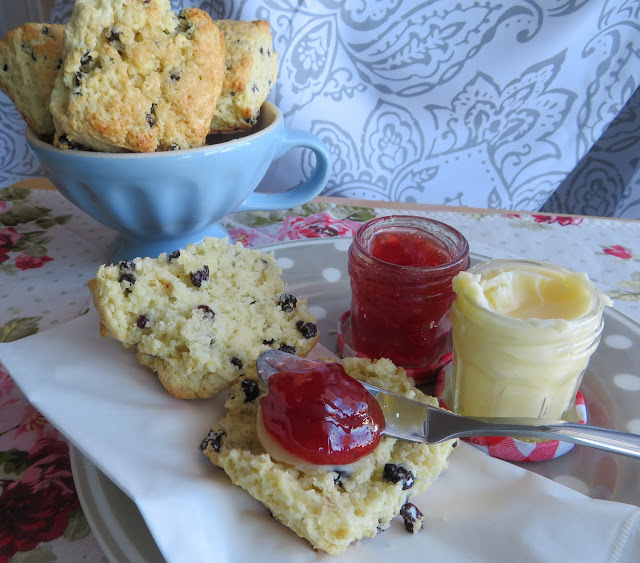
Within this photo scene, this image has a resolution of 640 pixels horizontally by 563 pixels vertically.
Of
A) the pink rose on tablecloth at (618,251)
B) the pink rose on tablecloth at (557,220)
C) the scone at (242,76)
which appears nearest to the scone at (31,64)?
the scone at (242,76)

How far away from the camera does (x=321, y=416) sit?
1.04 meters

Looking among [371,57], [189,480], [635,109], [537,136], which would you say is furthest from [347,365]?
[635,109]

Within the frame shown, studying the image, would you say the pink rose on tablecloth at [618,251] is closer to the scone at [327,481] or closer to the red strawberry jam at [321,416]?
the scone at [327,481]

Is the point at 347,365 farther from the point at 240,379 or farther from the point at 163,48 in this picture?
the point at 163,48

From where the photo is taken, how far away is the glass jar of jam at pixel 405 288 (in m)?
1.38

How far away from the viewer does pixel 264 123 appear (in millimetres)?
1774

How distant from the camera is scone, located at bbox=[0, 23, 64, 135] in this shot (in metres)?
1.52

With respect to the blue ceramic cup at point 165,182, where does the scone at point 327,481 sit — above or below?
below

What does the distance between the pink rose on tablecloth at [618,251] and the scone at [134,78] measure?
1.52 meters

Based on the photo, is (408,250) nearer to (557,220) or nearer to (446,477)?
(446,477)

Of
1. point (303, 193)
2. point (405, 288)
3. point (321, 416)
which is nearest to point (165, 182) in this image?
point (303, 193)

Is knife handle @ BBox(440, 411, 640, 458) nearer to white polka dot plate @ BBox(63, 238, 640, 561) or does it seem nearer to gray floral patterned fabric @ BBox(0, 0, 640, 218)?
white polka dot plate @ BBox(63, 238, 640, 561)

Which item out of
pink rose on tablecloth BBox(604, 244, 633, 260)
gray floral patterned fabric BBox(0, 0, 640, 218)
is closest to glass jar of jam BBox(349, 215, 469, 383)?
pink rose on tablecloth BBox(604, 244, 633, 260)

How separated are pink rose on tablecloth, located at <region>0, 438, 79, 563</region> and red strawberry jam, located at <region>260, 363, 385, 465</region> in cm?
43
